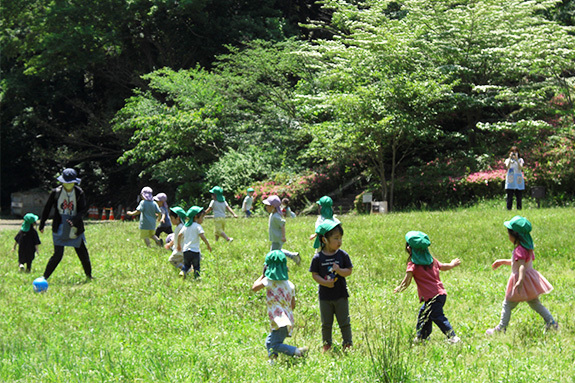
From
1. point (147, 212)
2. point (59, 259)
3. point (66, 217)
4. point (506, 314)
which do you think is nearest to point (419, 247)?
point (506, 314)

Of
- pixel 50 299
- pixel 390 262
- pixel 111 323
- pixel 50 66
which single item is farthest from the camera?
pixel 50 66

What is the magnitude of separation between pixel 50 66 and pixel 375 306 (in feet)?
102

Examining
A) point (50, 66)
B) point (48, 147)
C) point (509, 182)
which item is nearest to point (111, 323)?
point (509, 182)

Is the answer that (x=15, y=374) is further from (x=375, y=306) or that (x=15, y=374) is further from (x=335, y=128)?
(x=335, y=128)

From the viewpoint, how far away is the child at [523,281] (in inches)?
304

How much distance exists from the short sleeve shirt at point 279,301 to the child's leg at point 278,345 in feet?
0.19

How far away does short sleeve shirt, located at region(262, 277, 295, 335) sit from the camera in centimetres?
670

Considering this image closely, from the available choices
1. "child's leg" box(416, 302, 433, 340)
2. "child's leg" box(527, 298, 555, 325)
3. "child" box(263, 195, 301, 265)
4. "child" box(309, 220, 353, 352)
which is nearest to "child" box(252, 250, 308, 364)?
"child" box(309, 220, 353, 352)

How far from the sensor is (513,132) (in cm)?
2559

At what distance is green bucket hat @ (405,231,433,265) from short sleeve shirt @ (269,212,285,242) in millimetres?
4981

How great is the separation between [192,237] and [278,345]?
5549 millimetres

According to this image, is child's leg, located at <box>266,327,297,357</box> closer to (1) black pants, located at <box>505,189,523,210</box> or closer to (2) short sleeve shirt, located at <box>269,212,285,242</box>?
(2) short sleeve shirt, located at <box>269,212,285,242</box>

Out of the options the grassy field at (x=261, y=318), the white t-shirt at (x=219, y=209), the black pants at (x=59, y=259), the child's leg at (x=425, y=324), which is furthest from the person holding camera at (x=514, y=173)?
the child's leg at (x=425, y=324)

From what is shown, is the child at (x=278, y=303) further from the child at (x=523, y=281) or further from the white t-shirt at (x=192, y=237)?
the white t-shirt at (x=192, y=237)
